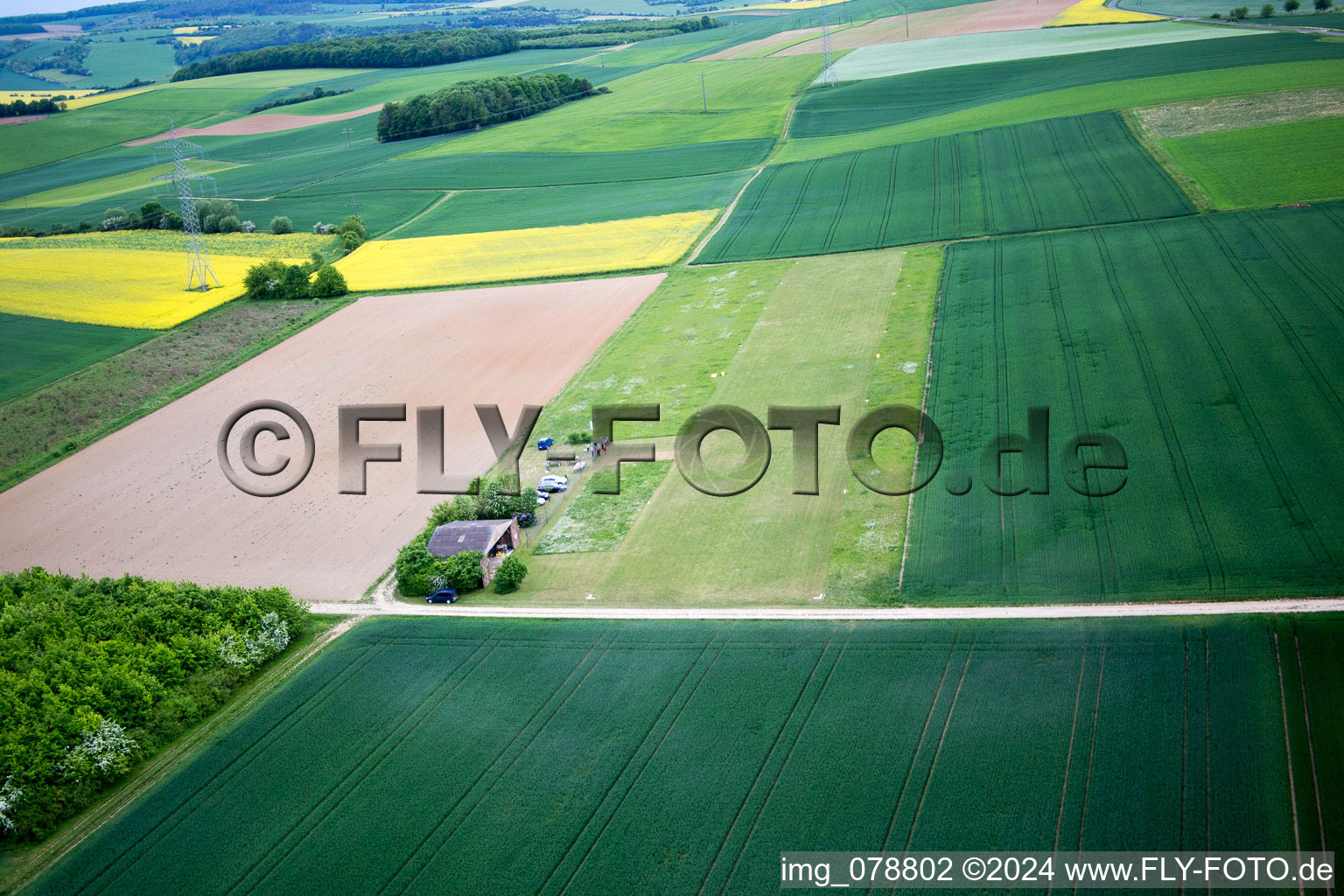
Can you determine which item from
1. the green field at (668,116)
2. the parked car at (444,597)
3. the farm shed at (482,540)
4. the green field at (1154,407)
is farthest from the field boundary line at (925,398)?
Result: the green field at (668,116)

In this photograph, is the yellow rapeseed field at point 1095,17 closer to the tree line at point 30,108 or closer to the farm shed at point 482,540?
the farm shed at point 482,540

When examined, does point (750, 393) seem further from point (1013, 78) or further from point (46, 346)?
point (1013, 78)

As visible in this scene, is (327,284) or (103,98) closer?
(327,284)

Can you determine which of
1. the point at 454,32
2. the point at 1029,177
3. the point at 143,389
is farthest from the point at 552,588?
the point at 454,32

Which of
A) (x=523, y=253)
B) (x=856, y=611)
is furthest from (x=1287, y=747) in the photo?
(x=523, y=253)

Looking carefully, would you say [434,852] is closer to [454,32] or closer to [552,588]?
[552,588]

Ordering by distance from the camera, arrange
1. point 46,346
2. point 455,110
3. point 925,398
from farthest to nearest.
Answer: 1. point 455,110
2. point 46,346
3. point 925,398

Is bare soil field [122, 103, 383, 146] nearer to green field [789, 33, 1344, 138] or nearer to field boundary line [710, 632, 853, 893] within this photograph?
green field [789, 33, 1344, 138]
